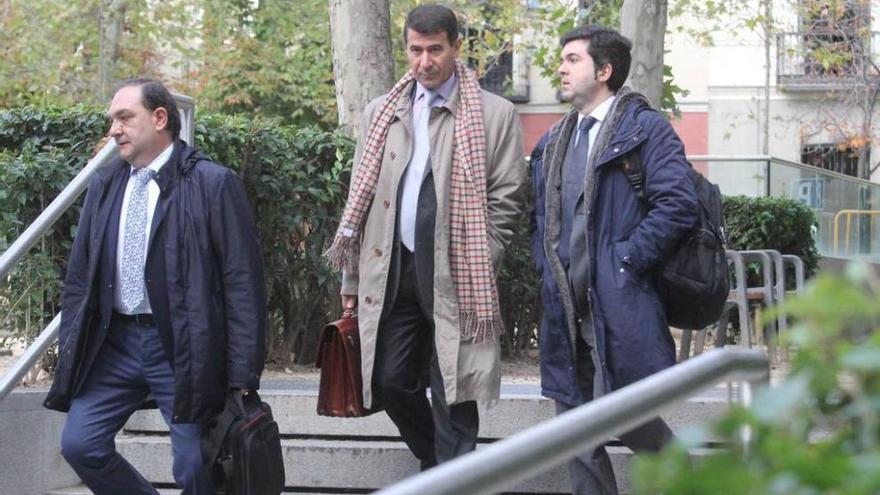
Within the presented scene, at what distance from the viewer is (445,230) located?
5.46 m

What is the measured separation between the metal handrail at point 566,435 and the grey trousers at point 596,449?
2638 millimetres

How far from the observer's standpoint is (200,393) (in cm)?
500

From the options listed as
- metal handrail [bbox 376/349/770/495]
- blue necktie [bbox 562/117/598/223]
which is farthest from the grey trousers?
metal handrail [bbox 376/349/770/495]

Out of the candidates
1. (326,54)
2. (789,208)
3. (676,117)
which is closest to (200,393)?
(676,117)

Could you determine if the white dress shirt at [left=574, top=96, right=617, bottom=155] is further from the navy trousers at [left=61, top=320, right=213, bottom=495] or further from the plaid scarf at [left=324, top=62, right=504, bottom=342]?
the navy trousers at [left=61, top=320, right=213, bottom=495]

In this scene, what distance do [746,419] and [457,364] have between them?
395cm

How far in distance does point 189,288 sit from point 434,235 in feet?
3.03

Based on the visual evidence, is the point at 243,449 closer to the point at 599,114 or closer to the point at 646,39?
the point at 599,114

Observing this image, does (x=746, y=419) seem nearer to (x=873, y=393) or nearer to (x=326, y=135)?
(x=873, y=393)

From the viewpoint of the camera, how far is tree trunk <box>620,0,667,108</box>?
984 cm

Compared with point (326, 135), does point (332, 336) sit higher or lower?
lower

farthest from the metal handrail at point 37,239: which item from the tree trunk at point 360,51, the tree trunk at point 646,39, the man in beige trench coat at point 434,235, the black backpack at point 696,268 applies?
the tree trunk at point 646,39

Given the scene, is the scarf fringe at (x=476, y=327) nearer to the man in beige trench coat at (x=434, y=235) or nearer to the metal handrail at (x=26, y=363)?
the man in beige trench coat at (x=434, y=235)

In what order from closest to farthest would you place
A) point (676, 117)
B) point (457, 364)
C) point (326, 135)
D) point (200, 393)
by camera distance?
point (200, 393), point (457, 364), point (326, 135), point (676, 117)
